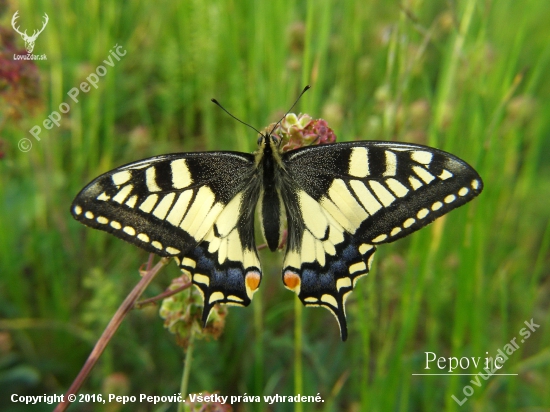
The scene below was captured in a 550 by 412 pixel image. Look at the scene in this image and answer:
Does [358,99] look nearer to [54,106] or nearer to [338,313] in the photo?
[54,106]

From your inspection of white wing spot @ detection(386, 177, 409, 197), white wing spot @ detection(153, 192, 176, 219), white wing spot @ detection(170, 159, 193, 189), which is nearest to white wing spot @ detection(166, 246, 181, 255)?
white wing spot @ detection(153, 192, 176, 219)

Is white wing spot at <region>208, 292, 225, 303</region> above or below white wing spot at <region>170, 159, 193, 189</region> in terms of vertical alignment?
below

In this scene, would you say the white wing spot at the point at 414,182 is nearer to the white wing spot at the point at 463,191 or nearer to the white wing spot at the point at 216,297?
the white wing spot at the point at 463,191

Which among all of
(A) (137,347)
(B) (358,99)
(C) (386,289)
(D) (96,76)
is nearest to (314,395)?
(C) (386,289)

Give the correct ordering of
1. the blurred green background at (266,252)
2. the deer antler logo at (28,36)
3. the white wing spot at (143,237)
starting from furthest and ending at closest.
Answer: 1. the deer antler logo at (28,36)
2. the blurred green background at (266,252)
3. the white wing spot at (143,237)

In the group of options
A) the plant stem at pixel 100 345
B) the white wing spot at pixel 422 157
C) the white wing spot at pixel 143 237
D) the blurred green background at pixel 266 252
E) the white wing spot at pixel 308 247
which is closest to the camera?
the plant stem at pixel 100 345

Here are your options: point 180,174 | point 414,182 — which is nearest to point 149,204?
point 180,174

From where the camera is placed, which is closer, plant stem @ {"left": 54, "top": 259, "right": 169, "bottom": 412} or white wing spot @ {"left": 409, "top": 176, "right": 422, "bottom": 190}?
plant stem @ {"left": 54, "top": 259, "right": 169, "bottom": 412}

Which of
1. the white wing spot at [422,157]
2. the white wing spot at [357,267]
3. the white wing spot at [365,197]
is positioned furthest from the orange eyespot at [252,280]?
the white wing spot at [422,157]

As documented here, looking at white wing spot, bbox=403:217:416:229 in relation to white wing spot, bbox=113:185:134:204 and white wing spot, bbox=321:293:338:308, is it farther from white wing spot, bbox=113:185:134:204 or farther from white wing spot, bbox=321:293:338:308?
white wing spot, bbox=113:185:134:204
